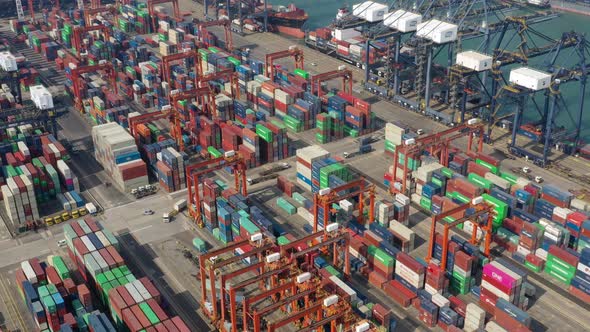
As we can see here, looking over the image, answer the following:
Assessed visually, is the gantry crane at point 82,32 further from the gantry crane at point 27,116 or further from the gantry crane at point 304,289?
the gantry crane at point 304,289

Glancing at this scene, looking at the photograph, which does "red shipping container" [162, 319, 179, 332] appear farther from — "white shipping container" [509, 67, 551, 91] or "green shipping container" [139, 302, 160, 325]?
"white shipping container" [509, 67, 551, 91]

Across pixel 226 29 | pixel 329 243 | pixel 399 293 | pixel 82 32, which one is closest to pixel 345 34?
pixel 226 29

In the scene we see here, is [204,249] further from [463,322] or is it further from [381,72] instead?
[381,72]

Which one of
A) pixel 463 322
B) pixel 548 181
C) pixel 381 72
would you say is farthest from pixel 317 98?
pixel 463 322

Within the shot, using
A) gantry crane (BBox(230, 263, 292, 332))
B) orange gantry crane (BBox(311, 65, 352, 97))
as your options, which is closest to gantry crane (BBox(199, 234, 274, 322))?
gantry crane (BBox(230, 263, 292, 332))

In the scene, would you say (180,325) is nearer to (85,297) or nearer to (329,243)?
(85,297)
